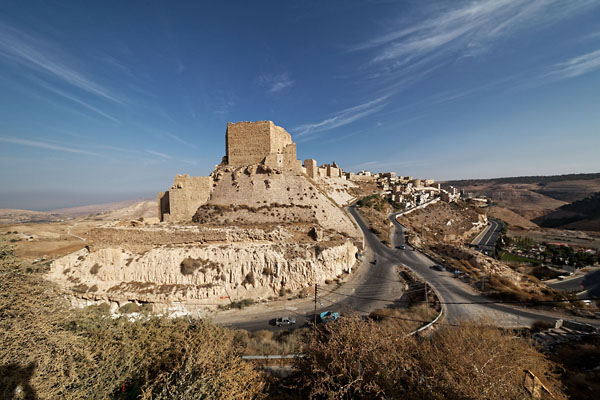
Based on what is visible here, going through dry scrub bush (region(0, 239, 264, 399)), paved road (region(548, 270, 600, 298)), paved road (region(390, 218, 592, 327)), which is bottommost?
paved road (region(548, 270, 600, 298))

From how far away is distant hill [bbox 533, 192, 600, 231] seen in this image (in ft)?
183

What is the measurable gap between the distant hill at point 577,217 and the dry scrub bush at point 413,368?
274 feet

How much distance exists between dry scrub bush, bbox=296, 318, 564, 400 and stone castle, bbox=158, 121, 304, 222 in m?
19.9

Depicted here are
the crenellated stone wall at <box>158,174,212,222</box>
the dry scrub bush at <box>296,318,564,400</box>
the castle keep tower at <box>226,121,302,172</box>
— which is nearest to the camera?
the dry scrub bush at <box>296,318,564,400</box>

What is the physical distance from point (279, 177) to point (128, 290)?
51.9 ft

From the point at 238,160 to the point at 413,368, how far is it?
23315mm

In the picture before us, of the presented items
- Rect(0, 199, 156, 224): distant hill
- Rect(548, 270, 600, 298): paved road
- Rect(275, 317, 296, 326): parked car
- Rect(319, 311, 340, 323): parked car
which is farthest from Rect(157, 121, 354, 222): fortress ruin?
Rect(0, 199, 156, 224): distant hill

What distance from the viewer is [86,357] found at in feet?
14.4

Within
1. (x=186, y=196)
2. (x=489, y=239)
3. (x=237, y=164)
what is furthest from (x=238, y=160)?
(x=489, y=239)

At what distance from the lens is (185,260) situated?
15773 mm

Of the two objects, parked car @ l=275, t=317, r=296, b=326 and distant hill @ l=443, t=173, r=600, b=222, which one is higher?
distant hill @ l=443, t=173, r=600, b=222

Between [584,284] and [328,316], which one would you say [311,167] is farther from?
[584,284]

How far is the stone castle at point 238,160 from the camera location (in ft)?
70.2

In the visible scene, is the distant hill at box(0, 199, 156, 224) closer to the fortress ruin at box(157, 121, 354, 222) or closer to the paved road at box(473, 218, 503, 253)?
the fortress ruin at box(157, 121, 354, 222)
